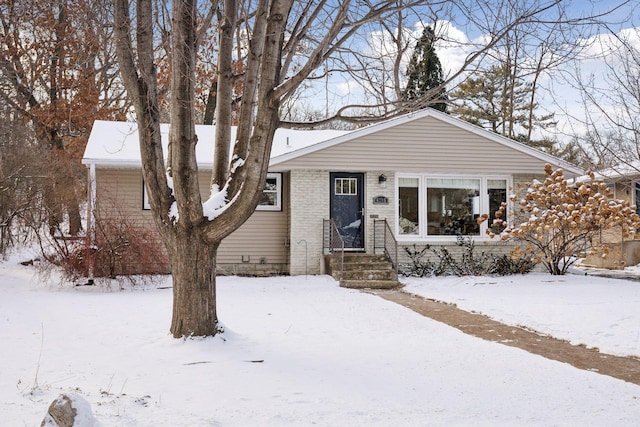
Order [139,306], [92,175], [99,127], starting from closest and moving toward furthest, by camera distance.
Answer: [139,306] < [92,175] < [99,127]

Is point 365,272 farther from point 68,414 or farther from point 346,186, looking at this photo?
point 68,414

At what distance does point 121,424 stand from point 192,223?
9.64ft

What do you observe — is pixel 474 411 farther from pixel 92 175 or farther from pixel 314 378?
pixel 92 175

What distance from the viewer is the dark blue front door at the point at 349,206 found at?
1504cm

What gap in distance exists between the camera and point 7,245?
1661 cm

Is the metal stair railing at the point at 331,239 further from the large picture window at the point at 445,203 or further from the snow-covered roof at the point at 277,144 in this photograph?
the snow-covered roof at the point at 277,144

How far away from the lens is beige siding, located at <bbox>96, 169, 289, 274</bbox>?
1448cm

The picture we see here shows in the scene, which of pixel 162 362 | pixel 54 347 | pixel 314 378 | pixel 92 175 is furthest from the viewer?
pixel 92 175

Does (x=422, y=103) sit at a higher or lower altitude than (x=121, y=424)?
higher

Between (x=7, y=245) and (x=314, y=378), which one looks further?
(x=7, y=245)

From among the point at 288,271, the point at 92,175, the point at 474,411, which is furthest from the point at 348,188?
the point at 474,411

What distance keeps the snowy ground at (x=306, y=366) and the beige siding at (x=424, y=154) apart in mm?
5158

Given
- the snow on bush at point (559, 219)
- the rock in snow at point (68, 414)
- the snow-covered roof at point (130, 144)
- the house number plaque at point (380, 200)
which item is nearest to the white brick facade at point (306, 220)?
the snow-covered roof at point (130, 144)

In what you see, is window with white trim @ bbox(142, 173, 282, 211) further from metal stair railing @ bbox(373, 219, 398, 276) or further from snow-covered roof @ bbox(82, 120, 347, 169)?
metal stair railing @ bbox(373, 219, 398, 276)
